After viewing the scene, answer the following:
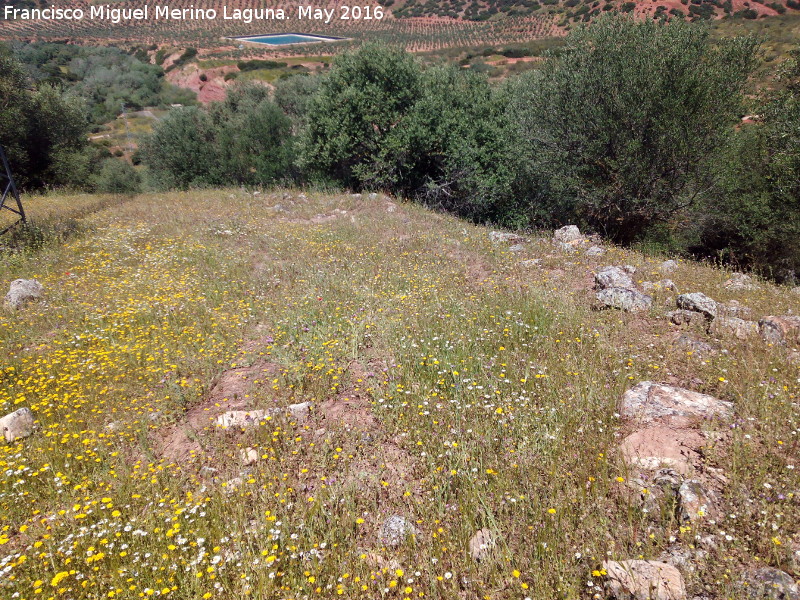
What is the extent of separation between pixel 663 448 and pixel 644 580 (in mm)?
1729

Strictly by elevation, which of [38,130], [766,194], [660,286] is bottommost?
[660,286]

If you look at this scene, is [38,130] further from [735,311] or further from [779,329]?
[779,329]

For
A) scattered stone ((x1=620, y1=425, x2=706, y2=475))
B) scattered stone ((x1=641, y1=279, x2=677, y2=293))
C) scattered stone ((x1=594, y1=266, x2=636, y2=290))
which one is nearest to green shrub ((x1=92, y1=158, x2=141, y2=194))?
scattered stone ((x1=594, y1=266, x2=636, y2=290))

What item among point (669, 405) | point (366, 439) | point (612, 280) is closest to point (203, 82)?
point (612, 280)

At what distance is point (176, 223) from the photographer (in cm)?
1408

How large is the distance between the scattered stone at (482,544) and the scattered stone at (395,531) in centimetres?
50

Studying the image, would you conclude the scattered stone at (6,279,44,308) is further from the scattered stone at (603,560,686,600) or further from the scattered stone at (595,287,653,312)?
the scattered stone at (595,287,653,312)

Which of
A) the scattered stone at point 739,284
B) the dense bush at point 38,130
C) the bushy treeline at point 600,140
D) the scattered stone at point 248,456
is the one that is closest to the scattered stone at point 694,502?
the scattered stone at point 248,456

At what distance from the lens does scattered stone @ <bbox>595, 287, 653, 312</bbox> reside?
25.6ft

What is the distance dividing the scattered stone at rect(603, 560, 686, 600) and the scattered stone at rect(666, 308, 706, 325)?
5102 millimetres

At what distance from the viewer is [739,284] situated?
9.67m

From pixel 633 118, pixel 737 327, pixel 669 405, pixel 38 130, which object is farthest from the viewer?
pixel 38 130

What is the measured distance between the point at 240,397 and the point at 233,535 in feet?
8.08

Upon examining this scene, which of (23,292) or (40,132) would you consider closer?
(23,292)
